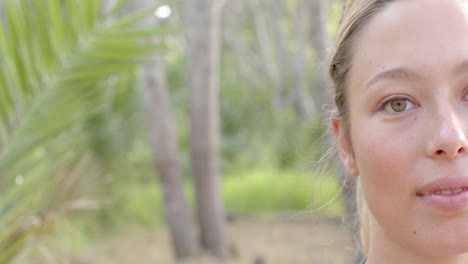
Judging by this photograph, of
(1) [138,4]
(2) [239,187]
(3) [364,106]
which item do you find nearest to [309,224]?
(2) [239,187]

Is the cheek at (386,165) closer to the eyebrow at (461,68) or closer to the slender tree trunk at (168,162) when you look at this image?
the eyebrow at (461,68)

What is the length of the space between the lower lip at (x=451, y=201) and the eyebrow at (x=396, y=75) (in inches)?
10.7

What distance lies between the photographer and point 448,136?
4.05ft

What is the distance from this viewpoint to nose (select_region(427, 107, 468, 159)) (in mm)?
1226

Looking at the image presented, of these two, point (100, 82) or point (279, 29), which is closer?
point (100, 82)

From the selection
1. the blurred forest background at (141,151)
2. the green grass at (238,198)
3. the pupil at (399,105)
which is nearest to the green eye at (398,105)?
the pupil at (399,105)

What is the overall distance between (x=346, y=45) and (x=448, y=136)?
44 centimetres

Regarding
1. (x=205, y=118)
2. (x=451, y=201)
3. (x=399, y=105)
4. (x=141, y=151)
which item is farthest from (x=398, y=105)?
(x=141, y=151)

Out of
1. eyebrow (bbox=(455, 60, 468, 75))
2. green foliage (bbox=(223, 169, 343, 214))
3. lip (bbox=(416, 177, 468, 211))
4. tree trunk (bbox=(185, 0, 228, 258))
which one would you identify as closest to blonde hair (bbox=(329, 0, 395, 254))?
eyebrow (bbox=(455, 60, 468, 75))

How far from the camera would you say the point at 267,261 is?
225 inches

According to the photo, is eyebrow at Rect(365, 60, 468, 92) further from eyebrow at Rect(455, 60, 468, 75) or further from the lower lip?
the lower lip

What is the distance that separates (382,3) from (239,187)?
833 cm

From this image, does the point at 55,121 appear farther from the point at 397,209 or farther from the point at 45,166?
the point at 397,209

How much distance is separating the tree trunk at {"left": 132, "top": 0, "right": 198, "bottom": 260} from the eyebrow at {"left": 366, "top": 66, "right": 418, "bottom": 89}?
422 cm
